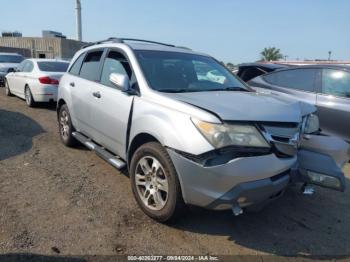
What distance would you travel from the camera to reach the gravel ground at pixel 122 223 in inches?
125

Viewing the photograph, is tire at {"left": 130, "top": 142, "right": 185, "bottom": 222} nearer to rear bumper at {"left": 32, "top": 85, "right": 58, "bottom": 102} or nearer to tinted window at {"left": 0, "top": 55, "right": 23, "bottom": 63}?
rear bumper at {"left": 32, "top": 85, "right": 58, "bottom": 102}

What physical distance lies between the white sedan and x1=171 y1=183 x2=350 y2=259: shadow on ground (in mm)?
6984

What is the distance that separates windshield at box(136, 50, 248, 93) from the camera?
3980 millimetres

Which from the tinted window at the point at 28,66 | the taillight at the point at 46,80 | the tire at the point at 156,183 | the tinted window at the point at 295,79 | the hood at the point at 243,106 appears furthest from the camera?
the tinted window at the point at 28,66

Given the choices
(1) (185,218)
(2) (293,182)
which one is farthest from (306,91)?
(1) (185,218)

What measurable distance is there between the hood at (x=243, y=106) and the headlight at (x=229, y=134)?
0.27 ft

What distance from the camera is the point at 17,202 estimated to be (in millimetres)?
3908

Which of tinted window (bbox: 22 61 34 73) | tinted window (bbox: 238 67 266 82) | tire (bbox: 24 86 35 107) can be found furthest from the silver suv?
tinted window (bbox: 22 61 34 73)

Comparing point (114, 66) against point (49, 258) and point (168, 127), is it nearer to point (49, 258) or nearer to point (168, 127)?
point (168, 127)

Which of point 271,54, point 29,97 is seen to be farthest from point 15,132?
point 271,54

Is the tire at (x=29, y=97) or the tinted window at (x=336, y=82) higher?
the tinted window at (x=336, y=82)

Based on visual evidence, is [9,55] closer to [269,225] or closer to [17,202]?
[17,202]

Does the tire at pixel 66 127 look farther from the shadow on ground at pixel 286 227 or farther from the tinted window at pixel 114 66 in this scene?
the shadow on ground at pixel 286 227

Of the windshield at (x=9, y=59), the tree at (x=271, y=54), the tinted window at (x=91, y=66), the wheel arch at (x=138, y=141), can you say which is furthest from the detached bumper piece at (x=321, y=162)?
the tree at (x=271, y=54)
